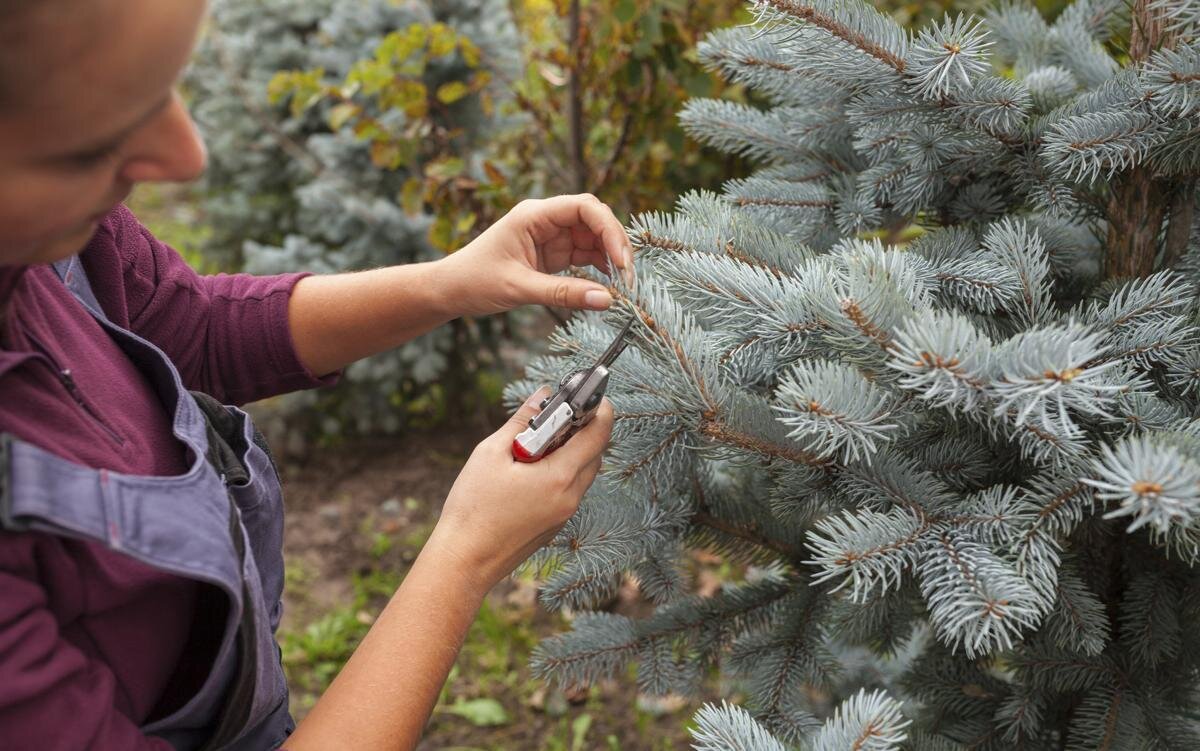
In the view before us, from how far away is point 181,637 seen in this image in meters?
1.10

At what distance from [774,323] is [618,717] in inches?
79.3

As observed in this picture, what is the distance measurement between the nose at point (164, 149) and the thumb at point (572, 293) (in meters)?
0.50

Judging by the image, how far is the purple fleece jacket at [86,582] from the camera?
868 millimetres

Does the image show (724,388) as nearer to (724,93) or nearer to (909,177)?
(909,177)

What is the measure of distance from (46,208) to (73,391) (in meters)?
0.26

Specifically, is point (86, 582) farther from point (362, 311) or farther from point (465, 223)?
Answer: point (465, 223)

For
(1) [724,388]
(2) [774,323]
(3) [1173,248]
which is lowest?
(1) [724,388]

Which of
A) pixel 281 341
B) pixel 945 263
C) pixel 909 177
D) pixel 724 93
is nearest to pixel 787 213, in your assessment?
pixel 909 177

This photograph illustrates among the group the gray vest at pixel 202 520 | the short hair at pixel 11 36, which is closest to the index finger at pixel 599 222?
the gray vest at pixel 202 520

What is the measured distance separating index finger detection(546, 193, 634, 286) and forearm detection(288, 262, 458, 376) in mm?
229

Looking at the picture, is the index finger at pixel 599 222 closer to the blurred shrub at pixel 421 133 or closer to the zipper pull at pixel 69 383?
the zipper pull at pixel 69 383

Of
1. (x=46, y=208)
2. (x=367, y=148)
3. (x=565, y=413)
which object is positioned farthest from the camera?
(x=367, y=148)

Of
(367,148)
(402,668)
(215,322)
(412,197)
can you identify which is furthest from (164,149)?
(367,148)

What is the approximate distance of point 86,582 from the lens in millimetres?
952
